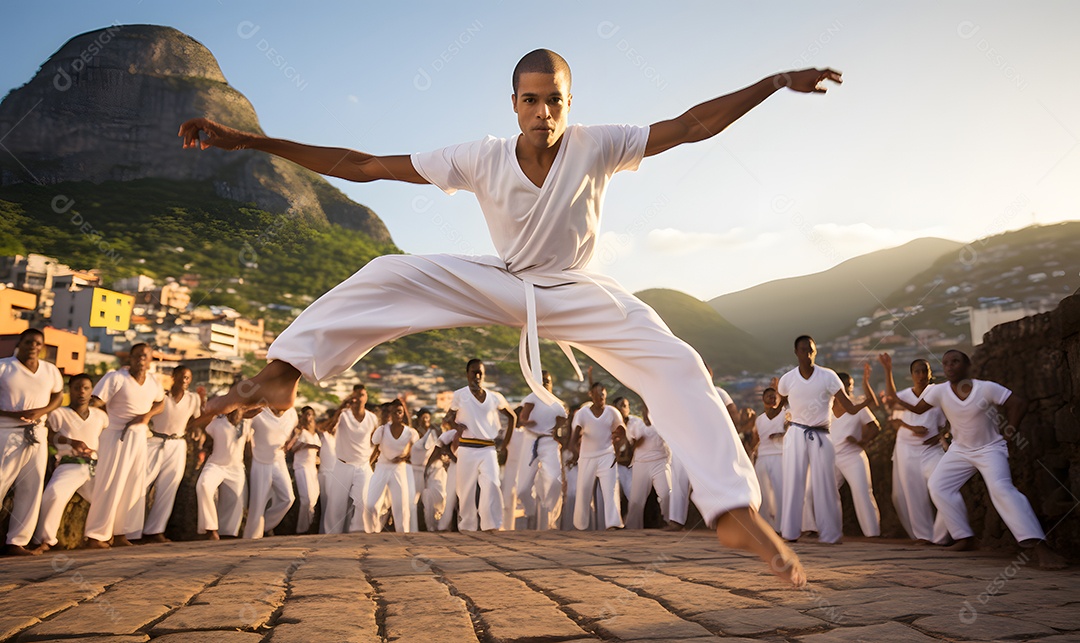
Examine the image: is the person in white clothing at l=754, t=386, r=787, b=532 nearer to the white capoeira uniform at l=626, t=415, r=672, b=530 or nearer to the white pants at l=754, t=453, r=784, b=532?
→ the white pants at l=754, t=453, r=784, b=532

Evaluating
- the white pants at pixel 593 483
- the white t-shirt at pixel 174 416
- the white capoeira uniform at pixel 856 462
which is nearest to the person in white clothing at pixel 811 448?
the white capoeira uniform at pixel 856 462

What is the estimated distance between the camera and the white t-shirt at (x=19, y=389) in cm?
749

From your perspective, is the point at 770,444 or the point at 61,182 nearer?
the point at 770,444

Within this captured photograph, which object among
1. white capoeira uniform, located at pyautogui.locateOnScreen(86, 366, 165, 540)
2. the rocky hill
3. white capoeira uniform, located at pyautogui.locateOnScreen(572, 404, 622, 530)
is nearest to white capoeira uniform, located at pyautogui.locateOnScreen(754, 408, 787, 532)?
white capoeira uniform, located at pyautogui.locateOnScreen(572, 404, 622, 530)

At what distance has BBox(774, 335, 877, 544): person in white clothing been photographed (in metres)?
8.67

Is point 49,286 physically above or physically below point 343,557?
above

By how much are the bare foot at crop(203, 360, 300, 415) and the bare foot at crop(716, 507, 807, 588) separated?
5.63 feet

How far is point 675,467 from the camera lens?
1242cm

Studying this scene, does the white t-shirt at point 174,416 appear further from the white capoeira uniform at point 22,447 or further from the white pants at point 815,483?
the white pants at point 815,483

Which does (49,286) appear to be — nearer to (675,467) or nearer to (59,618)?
(675,467)

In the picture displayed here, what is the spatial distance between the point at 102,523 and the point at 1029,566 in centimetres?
877

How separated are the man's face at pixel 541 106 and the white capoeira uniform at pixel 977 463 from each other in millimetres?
4713

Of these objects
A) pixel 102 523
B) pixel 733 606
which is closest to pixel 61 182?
pixel 102 523

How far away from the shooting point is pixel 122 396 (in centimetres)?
860
